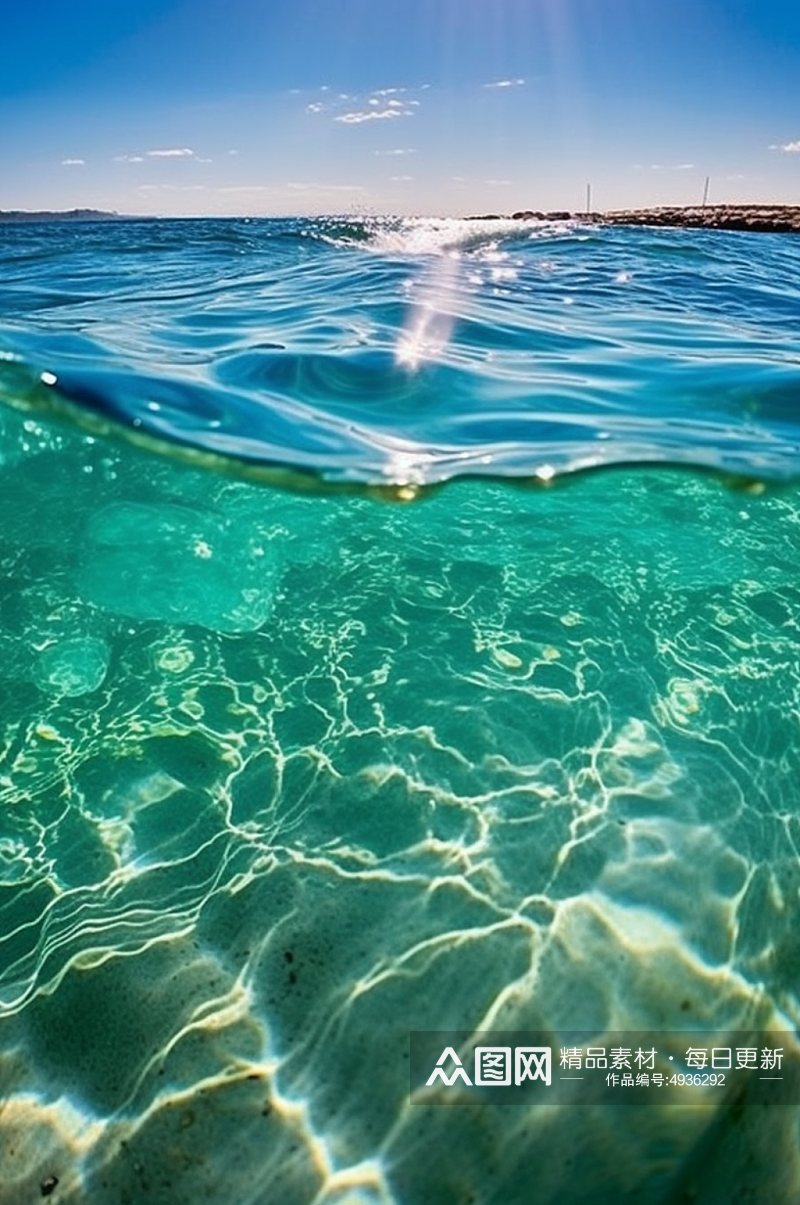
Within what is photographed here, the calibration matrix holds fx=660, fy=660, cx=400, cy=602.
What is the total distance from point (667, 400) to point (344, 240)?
21.1 metres

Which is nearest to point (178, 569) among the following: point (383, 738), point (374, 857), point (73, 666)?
point (73, 666)

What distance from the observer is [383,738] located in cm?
462

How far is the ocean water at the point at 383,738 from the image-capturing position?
279cm

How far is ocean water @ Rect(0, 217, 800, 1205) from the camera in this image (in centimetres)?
279

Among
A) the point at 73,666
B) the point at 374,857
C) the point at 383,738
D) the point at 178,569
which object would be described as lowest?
the point at 374,857

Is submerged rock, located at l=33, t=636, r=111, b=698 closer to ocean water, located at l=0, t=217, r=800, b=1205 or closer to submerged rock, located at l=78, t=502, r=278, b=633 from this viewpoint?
ocean water, located at l=0, t=217, r=800, b=1205

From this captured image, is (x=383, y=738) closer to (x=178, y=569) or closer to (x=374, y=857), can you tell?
(x=374, y=857)

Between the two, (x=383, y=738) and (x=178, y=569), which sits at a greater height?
(x=178, y=569)

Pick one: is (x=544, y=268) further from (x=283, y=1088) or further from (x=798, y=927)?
(x=283, y=1088)

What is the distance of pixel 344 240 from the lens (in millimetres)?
23828

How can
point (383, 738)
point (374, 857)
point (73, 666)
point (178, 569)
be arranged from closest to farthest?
point (374, 857), point (383, 738), point (73, 666), point (178, 569)

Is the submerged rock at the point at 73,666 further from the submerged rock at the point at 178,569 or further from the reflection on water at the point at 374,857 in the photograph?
the submerged rock at the point at 178,569

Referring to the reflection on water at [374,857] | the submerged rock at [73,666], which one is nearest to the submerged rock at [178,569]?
the reflection on water at [374,857]

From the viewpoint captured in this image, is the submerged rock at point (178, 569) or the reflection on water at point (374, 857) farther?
the submerged rock at point (178, 569)
